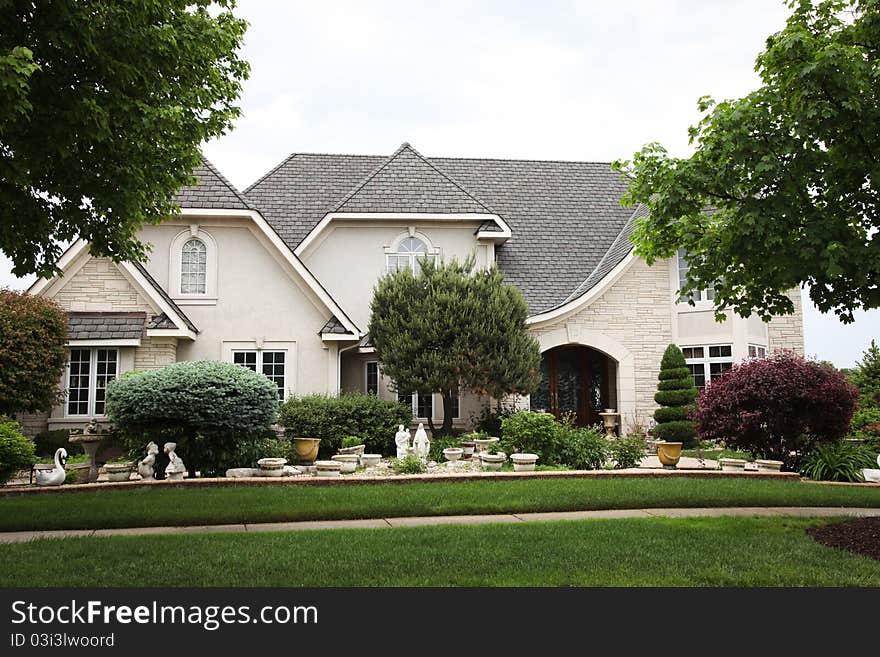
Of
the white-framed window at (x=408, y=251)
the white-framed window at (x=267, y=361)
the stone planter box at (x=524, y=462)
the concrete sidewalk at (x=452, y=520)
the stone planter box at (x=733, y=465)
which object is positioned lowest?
the concrete sidewalk at (x=452, y=520)

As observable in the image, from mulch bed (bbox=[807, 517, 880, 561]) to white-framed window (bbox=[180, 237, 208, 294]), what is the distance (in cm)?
1462

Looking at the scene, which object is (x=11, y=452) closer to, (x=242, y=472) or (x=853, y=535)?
(x=242, y=472)

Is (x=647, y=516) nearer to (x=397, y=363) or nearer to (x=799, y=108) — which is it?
(x=799, y=108)

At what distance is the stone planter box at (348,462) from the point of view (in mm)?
12154

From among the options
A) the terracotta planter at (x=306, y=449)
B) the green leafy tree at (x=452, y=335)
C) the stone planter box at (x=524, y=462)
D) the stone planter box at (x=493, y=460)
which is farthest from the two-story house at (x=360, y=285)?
the stone planter box at (x=524, y=462)

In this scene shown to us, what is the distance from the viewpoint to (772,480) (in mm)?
11281

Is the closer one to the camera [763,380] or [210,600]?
[210,600]

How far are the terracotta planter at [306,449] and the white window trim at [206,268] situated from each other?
16.9ft

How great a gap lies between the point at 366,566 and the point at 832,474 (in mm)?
9938

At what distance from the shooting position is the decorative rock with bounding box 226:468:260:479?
38.7 ft

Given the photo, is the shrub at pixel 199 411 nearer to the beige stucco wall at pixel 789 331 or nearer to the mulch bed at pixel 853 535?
the mulch bed at pixel 853 535

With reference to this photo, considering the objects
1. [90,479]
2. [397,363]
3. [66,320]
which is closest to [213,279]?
[66,320]

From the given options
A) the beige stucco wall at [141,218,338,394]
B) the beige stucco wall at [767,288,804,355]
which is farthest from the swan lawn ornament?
the beige stucco wall at [767,288,804,355]

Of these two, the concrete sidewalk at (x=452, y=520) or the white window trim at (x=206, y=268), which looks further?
the white window trim at (x=206, y=268)
